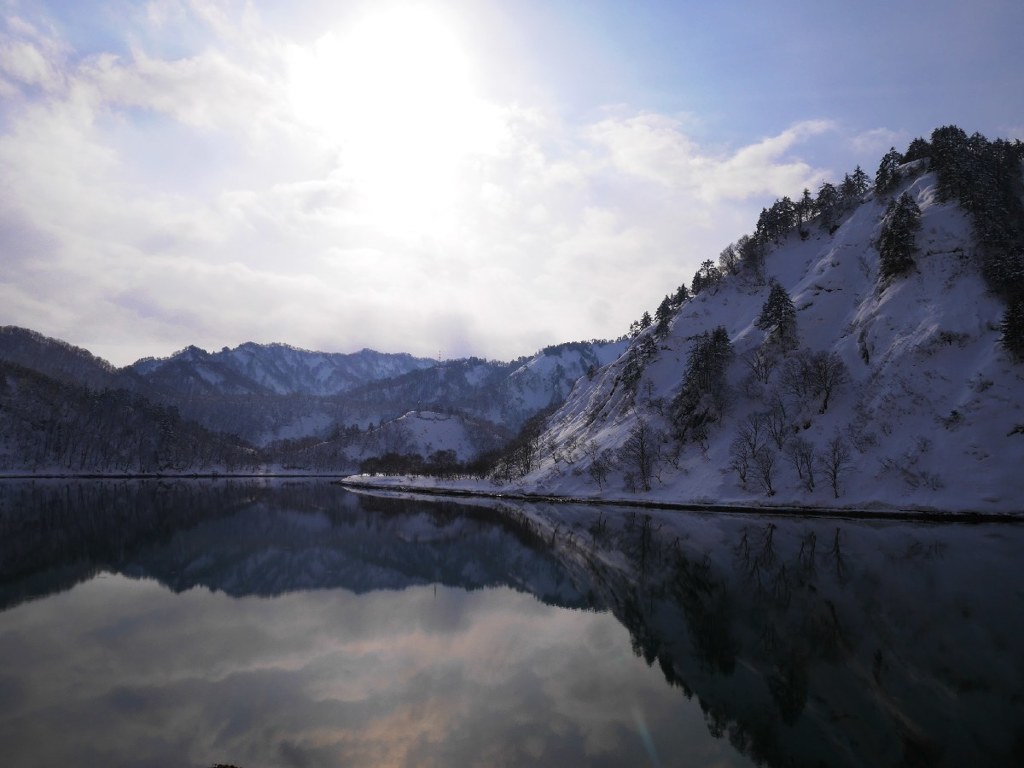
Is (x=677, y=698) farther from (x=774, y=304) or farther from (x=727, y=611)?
(x=774, y=304)

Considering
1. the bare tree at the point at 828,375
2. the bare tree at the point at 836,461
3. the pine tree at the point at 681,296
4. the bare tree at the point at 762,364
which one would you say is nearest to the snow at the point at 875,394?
the bare tree at the point at 836,461

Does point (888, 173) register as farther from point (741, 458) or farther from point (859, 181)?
point (741, 458)

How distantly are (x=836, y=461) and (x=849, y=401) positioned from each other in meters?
16.9

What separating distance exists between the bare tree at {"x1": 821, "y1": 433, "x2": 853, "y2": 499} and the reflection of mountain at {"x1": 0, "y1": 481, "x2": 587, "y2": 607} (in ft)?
145

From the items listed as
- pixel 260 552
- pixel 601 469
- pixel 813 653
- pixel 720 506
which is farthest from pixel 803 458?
pixel 260 552

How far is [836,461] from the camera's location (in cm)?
7269

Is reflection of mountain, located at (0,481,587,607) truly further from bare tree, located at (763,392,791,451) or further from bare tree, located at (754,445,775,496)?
bare tree, located at (763,392,791,451)

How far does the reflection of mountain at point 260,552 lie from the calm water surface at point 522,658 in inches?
16.8

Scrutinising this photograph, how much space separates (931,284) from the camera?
89.3 meters

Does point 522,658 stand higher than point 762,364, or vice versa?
point 762,364

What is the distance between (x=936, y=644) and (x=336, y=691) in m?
20.0

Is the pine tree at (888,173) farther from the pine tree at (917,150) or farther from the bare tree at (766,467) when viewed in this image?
the bare tree at (766,467)

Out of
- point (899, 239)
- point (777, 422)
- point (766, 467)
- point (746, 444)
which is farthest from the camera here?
point (899, 239)

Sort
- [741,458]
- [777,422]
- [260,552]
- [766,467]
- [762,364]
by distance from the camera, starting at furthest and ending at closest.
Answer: [762,364] < [777,422] < [741,458] < [766,467] < [260,552]
